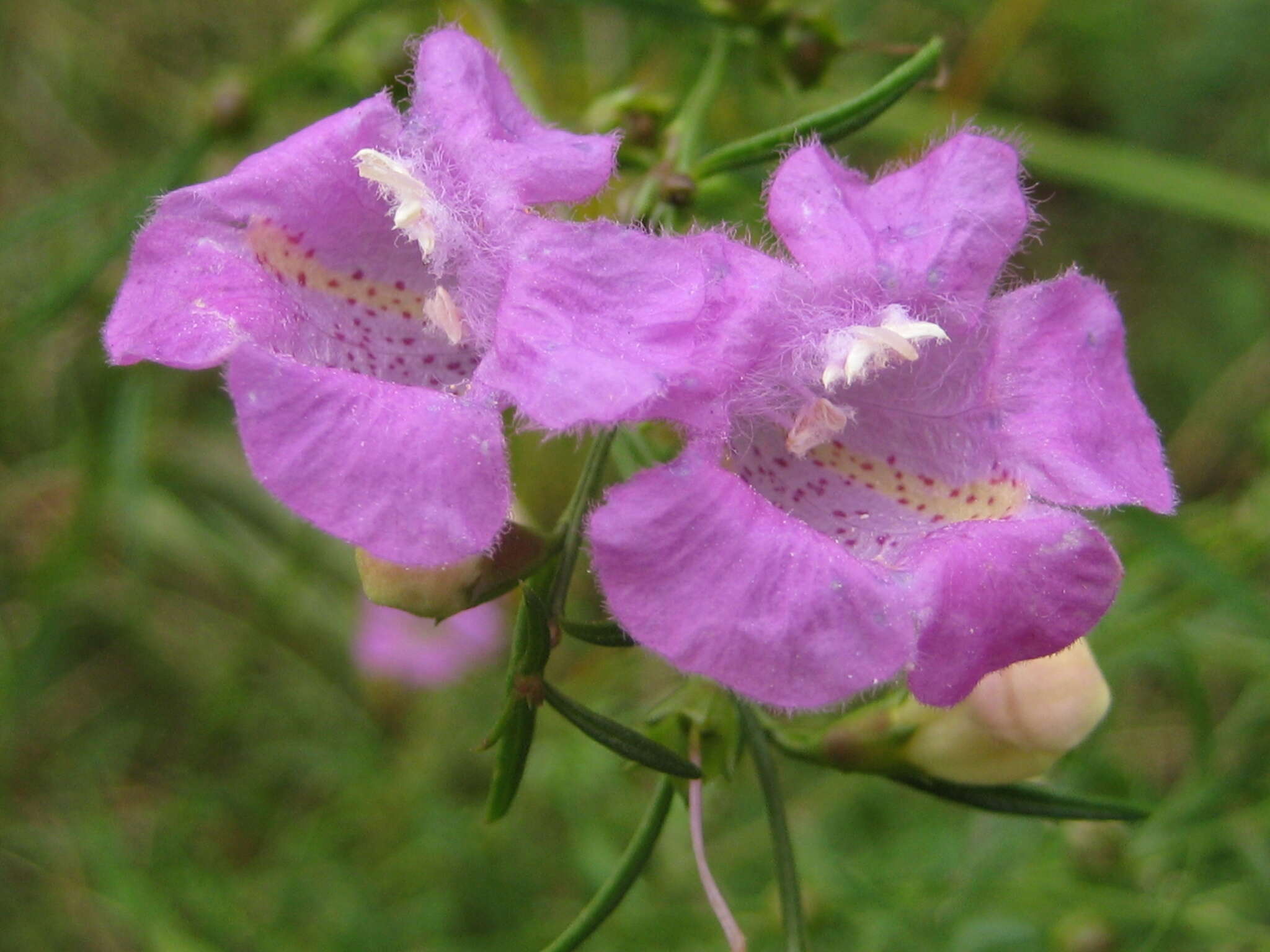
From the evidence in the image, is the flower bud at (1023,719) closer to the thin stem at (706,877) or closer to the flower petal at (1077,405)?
the flower petal at (1077,405)

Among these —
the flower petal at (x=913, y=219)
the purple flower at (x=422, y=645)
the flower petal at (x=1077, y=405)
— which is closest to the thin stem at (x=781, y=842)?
the flower petal at (x=1077, y=405)

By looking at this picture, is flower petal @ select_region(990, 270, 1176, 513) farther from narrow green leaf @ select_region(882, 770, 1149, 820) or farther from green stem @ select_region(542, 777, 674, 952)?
green stem @ select_region(542, 777, 674, 952)

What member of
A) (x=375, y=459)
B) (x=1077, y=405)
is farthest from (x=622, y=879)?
(x=1077, y=405)

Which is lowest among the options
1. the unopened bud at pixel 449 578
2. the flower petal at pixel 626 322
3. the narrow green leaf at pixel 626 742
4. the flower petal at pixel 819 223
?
the narrow green leaf at pixel 626 742

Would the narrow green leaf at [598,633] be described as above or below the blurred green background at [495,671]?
above

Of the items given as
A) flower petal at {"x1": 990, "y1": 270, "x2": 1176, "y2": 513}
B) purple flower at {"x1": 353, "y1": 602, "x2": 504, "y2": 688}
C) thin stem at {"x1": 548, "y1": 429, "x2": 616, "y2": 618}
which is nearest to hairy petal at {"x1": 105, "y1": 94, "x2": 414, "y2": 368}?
thin stem at {"x1": 548, "y1": 429, "x2": 616, "y2": 618}

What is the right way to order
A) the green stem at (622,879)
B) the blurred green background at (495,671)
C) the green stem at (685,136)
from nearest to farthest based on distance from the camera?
1. the green stem at (622,879)
2. the green stem at (685,136)
3. the blurred green background at (495,671)

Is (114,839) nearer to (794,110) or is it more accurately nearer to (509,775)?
(509,775)

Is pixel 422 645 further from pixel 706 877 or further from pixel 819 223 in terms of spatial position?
pixel 819 223
